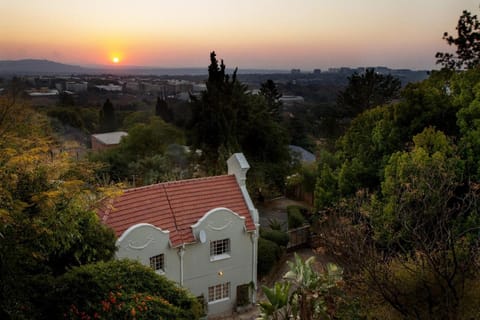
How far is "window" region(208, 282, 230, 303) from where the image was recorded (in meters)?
16.5

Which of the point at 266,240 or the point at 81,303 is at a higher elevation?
the point at 81,303

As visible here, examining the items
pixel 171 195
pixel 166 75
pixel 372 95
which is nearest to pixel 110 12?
pixel 171 195

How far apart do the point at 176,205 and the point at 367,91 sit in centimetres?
3167

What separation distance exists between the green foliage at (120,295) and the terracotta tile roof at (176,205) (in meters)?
4.53

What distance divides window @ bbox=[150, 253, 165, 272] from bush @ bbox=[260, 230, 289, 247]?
Result: 7087 mm

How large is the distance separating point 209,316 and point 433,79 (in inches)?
585

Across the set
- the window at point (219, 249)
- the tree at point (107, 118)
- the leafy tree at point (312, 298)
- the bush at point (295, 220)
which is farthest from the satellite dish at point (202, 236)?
the tree at point (107, 118)

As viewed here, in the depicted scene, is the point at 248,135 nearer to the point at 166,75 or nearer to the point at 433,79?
the point at 433,79

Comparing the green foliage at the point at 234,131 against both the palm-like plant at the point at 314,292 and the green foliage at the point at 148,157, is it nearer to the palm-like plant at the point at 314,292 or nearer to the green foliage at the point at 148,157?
the green foliage at the point at 148,157

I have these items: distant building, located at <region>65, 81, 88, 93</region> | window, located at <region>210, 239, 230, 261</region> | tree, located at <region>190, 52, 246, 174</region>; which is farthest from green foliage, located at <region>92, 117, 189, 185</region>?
distant building, located at <region>65, 81, 88, 93</region>

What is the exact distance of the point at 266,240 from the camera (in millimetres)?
20156

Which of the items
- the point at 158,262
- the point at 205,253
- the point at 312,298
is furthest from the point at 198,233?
the point at 312,298

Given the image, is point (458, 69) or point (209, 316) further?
point (458, 69)

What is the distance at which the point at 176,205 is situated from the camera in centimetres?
1609
